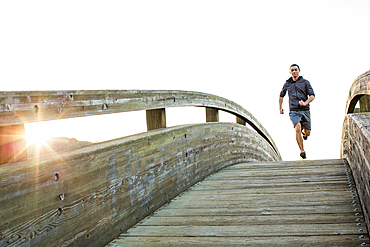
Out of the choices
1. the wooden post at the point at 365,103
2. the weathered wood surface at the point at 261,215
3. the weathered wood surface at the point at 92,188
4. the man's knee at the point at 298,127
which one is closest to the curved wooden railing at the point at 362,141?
the wooden post at the point at 365,103

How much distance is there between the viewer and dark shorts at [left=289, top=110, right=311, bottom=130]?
7469 mm

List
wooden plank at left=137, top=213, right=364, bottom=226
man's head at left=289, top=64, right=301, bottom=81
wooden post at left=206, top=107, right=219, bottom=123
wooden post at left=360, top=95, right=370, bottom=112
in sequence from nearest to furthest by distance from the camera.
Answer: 1. wooden plank at left=137, top=213, right=364, bottom=226
2. wooden post at left=360, top=95, right=370, bottom=112
3. wooden post at left=206, top=107, right=219, bottom=123
4. man's head at left=289, top=64, right=301, bottom=81

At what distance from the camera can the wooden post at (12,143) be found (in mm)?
1650

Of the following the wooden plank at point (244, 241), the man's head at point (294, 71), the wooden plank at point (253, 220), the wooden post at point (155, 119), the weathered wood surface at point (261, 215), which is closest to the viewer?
the wooden plank at point (244, 241)

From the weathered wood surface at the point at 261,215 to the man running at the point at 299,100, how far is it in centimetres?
337

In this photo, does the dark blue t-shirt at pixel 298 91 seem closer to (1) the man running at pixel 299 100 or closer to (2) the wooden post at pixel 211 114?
(1) the man running at pixel 299 100

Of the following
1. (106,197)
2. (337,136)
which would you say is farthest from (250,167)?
(337,136)

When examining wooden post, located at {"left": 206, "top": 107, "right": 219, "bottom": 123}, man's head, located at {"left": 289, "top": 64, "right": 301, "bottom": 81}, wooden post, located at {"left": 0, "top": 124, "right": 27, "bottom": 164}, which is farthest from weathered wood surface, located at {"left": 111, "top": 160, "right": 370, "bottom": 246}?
man's head, located at {"left": 289, "top": 64, "right": 301, "bottom": 81}

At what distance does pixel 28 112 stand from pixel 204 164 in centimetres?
290

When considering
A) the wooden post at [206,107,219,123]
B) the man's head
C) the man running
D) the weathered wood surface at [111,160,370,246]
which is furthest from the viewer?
the man's head

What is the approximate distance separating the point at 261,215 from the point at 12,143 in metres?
1.93

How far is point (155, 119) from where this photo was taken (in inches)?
131

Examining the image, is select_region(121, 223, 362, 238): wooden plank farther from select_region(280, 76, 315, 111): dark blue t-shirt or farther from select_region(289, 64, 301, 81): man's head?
select_region(289, 64, 301, 81): man's head

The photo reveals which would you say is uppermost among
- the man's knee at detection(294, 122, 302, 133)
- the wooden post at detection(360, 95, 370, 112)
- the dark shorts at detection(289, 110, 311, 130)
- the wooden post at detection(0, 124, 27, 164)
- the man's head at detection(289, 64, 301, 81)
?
the man's head at detection(289, 64, 301, 81)
